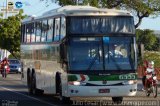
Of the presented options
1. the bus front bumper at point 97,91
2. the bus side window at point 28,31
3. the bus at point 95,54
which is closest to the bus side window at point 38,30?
the bus side window at point 28,31

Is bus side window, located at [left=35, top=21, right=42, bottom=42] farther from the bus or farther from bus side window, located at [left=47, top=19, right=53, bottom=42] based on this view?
the bus

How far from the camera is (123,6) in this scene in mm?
47281

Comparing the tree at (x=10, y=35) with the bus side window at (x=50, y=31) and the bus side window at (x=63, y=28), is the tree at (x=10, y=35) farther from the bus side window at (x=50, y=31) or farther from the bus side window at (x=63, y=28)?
the bus side window at (x=63, y=28)

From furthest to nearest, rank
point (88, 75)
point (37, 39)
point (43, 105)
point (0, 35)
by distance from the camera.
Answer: point (0, 35) → point (37, 39) → point (43, 105) → point (88, 75)

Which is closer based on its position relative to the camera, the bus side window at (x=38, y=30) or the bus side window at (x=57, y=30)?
the bus side window at (x=57, y=30)

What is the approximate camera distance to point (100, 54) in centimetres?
1795

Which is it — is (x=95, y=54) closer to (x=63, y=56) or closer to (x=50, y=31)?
(x=63, y=56)

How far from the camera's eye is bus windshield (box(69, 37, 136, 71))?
58.5ft

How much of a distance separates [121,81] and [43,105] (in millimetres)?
2974

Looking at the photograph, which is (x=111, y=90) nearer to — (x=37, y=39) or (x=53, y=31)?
(x=53, y=31)

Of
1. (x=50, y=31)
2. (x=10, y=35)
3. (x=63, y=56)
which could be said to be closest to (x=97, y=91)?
(x=63, y=56)

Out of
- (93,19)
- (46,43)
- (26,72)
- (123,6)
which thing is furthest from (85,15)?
(123,6)

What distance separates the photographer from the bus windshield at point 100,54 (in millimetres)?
17844

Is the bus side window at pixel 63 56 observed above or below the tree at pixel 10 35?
above
